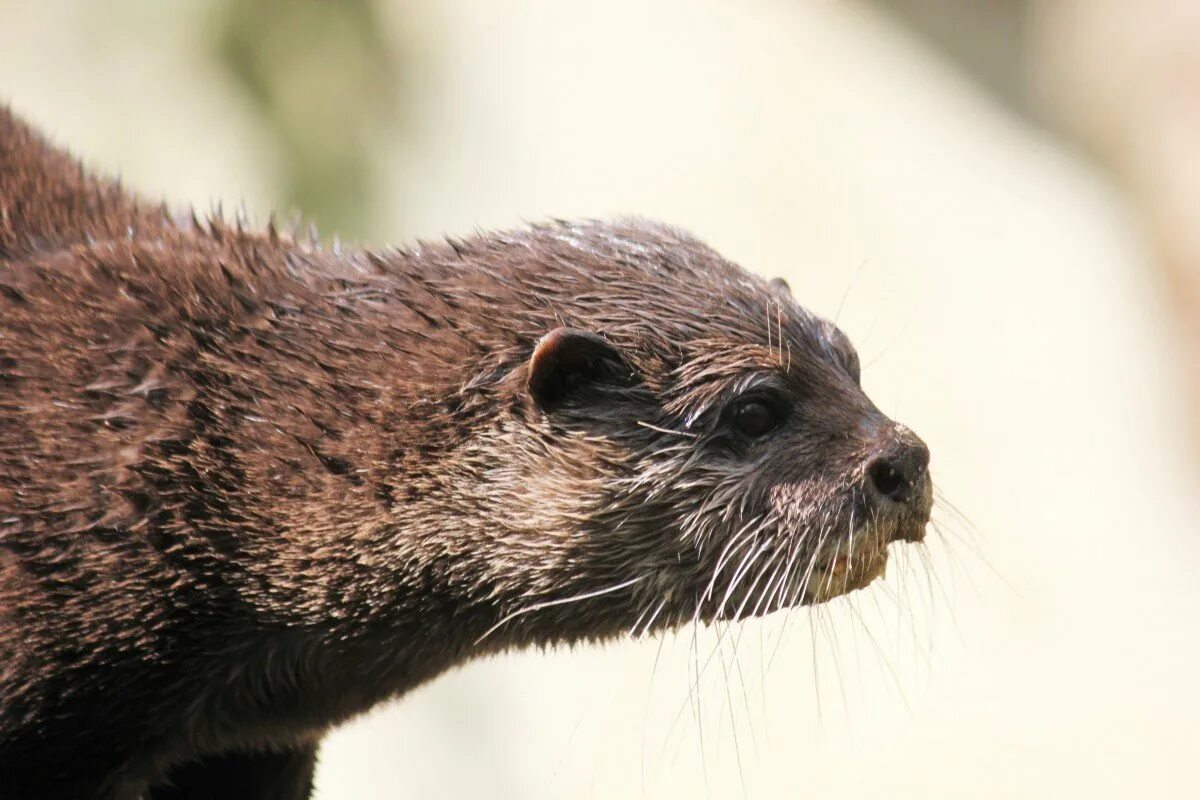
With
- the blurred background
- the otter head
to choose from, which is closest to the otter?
the otter head

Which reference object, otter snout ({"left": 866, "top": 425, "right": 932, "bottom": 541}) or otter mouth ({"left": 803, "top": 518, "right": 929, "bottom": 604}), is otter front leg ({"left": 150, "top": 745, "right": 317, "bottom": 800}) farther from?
otter snout ({"left": 866, "top": 425, "right": 932, "bottom": 541})

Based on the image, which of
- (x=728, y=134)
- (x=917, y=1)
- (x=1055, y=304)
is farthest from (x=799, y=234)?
(x=917, y=1)

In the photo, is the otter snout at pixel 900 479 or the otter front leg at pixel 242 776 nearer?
the otter snout at pixel 900 479

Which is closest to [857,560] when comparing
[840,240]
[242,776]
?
[242,776]

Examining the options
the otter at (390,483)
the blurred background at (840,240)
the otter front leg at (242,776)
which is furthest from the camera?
the blurred background at (840,240)

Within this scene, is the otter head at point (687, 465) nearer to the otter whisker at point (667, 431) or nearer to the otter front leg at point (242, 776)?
the otter whisker at point (667, 431)

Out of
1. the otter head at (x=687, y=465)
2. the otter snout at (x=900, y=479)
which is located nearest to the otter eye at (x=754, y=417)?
the otter head at (x=687, y=465)

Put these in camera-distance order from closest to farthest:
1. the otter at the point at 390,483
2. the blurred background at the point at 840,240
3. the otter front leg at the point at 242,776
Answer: the otter at the point at 390,483 < the otter front leg at the point at 242,776 < the blurred background at the point at 840,240
